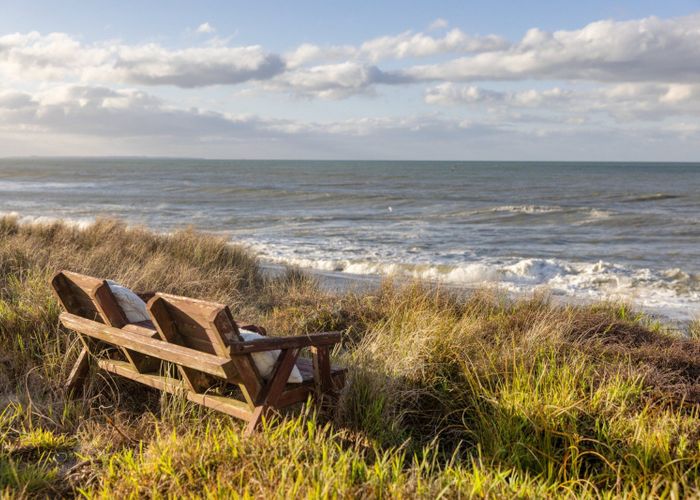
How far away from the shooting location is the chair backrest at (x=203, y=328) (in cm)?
358

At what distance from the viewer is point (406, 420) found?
477 centimetres

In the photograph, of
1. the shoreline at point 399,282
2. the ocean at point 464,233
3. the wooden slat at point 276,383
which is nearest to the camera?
the wooden slat at point 276,383

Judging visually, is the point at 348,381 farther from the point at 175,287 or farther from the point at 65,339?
the point at 175,287

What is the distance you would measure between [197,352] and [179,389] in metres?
0.57

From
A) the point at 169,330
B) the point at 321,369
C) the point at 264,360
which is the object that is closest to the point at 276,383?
the point at 264,360

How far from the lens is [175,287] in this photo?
26.7 feet

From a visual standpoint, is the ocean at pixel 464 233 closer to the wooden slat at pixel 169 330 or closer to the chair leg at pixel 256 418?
the wooden slat at pixel 169 330

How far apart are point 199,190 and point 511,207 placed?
23697mm

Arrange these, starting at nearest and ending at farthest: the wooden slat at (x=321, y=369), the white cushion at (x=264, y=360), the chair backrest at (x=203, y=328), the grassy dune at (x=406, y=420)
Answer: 1. the grassy dune at (x=406, y=420)
2. the chair backrest at (x=203, y=328)
3. the white cushion at (x=264, y=360)
4. the wooden slat at (x=321, y=369)

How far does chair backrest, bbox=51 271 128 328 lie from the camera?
441 centimetres

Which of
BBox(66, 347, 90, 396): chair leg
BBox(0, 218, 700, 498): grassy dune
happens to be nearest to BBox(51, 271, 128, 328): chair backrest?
BBox(66, 347, 90, 396): chair leg

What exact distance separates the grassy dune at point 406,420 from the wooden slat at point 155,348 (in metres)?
0.37

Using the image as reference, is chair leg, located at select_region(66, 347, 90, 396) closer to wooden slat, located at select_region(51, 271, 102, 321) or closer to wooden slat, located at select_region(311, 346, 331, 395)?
wooden slat, located at select_region(51, 271, 102, 321)

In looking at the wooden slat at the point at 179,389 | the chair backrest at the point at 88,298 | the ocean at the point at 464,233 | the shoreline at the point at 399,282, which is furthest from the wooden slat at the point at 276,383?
the ocean at the point at 464,233
